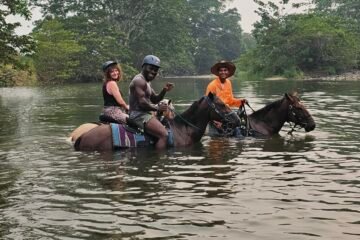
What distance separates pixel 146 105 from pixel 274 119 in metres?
3.98

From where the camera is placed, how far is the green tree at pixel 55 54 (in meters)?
52.4

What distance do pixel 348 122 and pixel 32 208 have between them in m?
11.9

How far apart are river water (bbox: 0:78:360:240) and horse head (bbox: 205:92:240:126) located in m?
0.60

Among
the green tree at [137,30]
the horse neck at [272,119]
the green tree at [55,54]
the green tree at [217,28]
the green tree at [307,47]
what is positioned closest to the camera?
the horse neck at [272,119]

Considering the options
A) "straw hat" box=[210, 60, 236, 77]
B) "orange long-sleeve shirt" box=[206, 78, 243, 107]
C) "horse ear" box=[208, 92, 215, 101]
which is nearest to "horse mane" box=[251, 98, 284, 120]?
"orange long-sleeve shirt" box=[206, 78, 243, 107]

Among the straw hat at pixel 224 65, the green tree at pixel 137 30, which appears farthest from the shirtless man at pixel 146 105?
the green tree at pixel 137 30

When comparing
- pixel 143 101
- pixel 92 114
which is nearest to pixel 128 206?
pixel 143 101

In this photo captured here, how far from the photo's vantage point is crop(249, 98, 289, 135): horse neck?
1360cm

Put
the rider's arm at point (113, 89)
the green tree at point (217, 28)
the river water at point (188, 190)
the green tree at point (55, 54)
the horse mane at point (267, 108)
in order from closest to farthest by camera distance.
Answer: the river water at point (188, 190), the rider's arm at point (113, 89), the horse mane at point (267, 108), the green tree at point (55, 54), the green tree at point (217, 28)

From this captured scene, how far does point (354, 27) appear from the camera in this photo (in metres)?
70.0

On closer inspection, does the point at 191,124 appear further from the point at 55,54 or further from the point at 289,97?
the point at 55,54

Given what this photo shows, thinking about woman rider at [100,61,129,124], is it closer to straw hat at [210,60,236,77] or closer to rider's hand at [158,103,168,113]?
rider's hand at [158,103,168,113]

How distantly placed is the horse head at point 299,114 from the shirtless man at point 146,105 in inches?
146

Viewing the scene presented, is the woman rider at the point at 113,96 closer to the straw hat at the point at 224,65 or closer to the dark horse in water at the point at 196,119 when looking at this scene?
the dark horse in water at the point at 196,119
